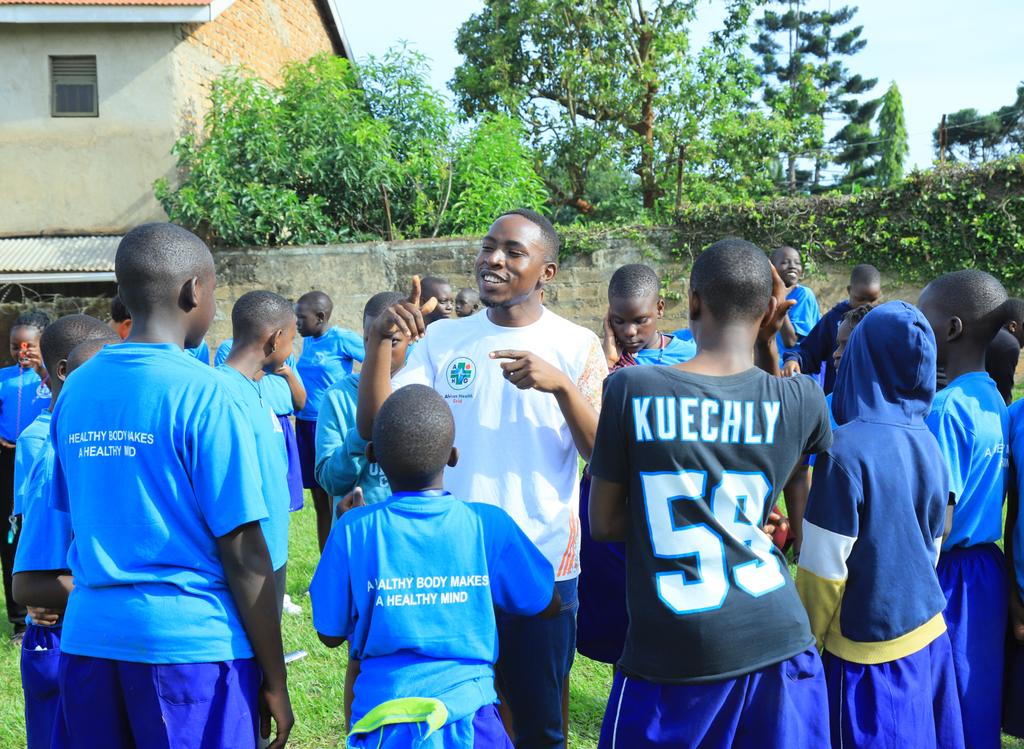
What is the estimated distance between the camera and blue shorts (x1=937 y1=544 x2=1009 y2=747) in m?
2.85

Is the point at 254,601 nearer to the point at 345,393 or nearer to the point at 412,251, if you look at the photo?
the point at 345,393

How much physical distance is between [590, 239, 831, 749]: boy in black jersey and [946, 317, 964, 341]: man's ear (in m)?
1.17

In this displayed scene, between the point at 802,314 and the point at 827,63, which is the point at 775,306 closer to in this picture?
the point at 802,314

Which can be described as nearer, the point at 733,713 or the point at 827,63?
the point at 733,713

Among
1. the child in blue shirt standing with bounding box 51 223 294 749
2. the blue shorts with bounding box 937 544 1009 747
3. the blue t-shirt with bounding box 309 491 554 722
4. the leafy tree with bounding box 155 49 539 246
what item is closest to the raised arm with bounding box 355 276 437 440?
the blue t-shirt with bounding box 309 491 554 722

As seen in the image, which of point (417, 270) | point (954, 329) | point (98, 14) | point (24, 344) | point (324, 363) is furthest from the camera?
point (98, 14)

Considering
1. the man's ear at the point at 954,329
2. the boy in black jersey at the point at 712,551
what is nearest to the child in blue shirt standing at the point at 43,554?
the boy in black jersey at the point at 712,551

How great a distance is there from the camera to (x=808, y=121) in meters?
20.5

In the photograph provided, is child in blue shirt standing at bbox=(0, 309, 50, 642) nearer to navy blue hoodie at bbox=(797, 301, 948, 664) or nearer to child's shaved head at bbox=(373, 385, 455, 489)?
child's shaved head at bbox=(373, 385, 455, 489)

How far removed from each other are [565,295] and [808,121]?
12633mm

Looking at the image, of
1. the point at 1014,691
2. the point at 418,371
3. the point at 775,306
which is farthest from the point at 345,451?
the point at 1014,691

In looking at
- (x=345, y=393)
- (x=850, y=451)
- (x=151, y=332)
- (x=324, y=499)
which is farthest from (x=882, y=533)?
(x=324, y=499)

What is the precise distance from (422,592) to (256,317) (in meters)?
2.19

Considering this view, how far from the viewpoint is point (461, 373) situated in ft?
9.21
